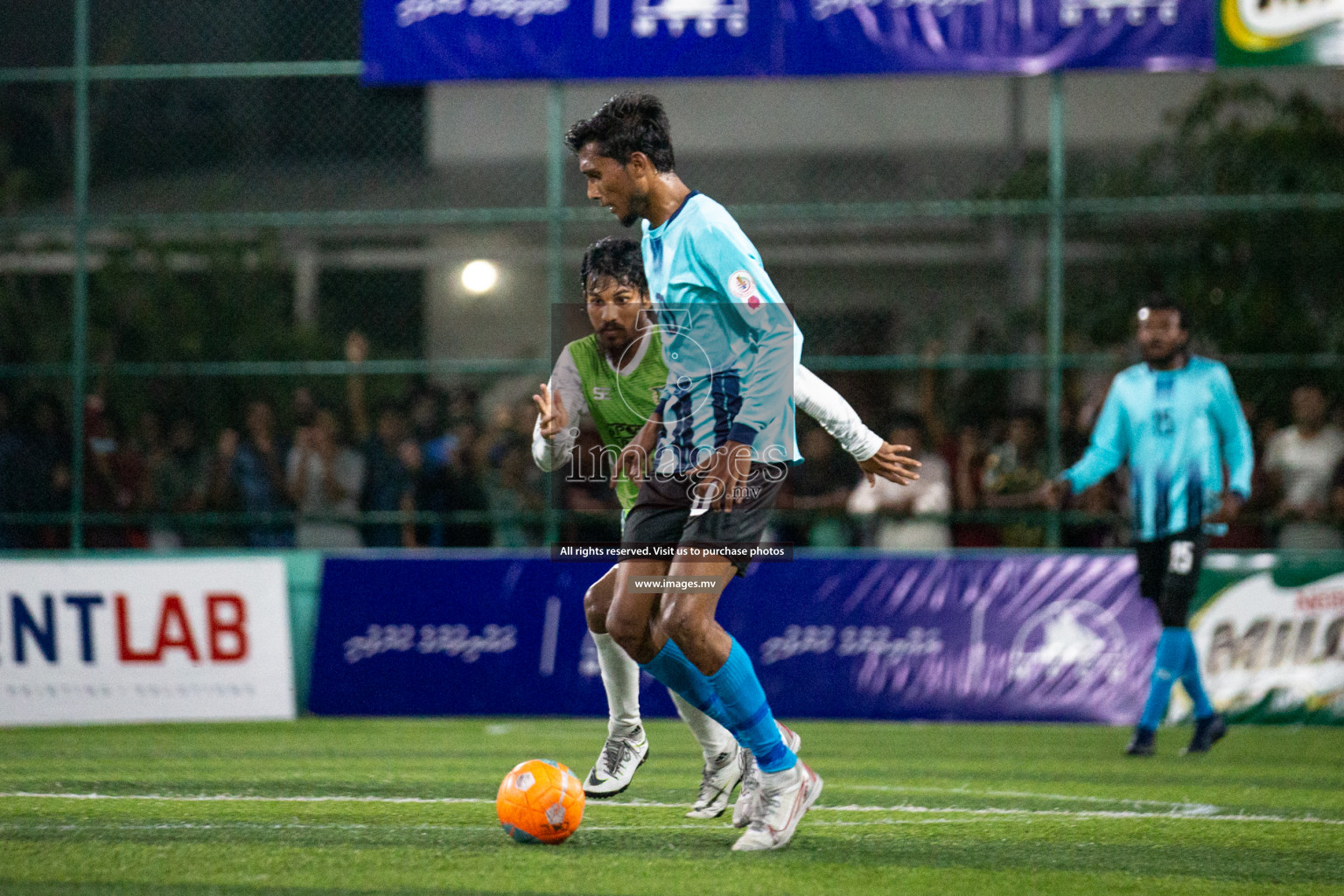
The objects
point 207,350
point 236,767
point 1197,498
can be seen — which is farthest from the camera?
point 207,350

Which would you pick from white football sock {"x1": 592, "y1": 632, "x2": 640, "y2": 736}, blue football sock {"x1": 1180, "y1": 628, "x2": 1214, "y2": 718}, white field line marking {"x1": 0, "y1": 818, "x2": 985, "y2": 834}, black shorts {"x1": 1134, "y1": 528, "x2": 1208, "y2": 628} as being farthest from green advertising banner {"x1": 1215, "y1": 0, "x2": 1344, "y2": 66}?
white field line marking {"x1": 0, "y1": 818, "x2": 985, "y2": 834}

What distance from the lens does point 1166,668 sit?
8.77m

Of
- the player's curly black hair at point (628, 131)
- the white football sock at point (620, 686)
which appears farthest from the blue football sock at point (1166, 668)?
the player's curly black hair at point (628, 131)

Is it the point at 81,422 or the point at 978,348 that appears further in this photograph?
the point at 978,348

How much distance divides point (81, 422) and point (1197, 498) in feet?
26.2

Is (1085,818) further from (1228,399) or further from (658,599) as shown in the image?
(1228,399)

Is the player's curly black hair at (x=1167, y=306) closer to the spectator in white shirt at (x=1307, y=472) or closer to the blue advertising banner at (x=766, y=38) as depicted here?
the spectator in white shirt at (x=1307, y=472)

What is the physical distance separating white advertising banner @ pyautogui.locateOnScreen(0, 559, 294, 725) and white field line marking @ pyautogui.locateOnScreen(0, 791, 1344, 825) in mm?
4337

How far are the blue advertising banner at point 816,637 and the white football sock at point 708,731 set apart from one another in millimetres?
4907

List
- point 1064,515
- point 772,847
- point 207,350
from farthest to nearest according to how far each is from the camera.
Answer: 1. point 207,350
2. point 1064,515
3. point 772,847

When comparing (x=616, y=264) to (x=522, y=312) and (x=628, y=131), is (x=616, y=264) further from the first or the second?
(x=522, y=312)

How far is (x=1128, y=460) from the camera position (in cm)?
898

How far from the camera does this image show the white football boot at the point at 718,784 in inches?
232

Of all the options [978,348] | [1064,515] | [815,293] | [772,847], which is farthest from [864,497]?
[772,847]
